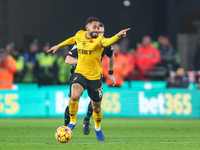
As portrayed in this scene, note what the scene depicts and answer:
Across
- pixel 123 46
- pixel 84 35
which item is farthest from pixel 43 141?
pixel 123 46

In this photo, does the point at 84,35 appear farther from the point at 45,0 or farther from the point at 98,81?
the point at 45,0

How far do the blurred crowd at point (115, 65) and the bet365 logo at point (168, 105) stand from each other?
164 centimetres

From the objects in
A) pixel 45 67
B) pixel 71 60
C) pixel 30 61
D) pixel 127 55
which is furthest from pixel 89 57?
pixel 30 61

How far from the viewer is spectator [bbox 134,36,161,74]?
17453 millimetres

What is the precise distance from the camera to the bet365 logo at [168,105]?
1498cm

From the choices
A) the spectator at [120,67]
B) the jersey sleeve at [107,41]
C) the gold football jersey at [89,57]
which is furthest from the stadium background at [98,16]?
the jersey sleeve at [107,41]

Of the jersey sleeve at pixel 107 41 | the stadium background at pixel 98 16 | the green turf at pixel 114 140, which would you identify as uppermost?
the stadium background at pixel 98 16

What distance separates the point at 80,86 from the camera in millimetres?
8102

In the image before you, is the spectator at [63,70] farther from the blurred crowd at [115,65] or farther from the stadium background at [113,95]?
the stadium background at [113,95]

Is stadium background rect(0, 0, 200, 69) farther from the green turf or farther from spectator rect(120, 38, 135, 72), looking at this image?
the green turf

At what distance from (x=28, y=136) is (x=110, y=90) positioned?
604 centimetres

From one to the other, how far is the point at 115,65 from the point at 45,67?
2.68m

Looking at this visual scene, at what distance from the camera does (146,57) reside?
17.6 m

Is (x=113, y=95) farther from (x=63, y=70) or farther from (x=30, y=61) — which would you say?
(x=30, y=61)
